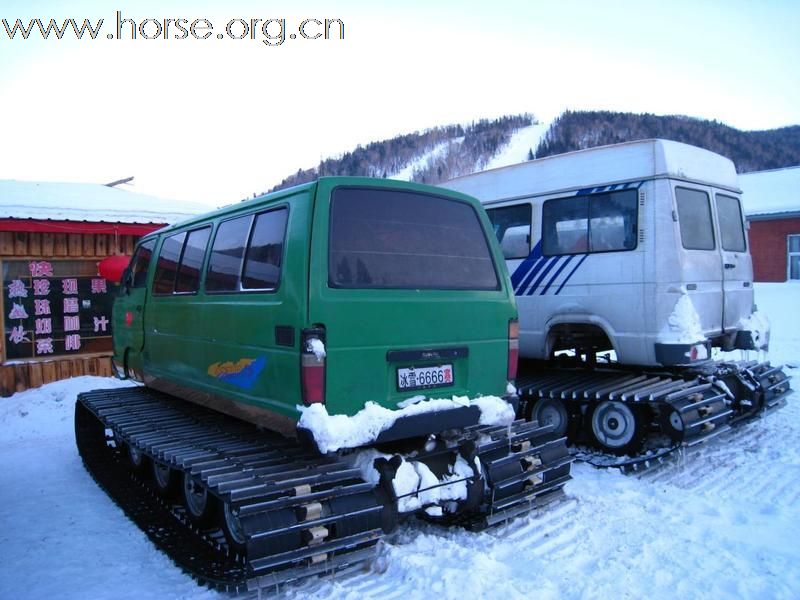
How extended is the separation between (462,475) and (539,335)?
345 centimetres

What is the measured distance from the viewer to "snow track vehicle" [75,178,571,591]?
152 inches

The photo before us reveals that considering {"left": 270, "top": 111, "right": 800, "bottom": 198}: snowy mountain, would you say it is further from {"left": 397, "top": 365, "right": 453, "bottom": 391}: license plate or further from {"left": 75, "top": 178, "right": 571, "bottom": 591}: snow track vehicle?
{"left": 397, "top": 365, "right": 453, "bottom": 391}: license plate

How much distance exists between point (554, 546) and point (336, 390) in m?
1.87

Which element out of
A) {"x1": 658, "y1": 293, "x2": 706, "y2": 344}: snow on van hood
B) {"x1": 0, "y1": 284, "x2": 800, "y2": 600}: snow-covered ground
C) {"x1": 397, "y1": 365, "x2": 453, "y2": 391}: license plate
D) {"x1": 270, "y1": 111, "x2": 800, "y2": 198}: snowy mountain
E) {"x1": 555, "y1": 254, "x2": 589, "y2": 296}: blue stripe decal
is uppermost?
{"x1": 270, "y1": 111, "x2": 800, "y2": 198}: snowy mountain

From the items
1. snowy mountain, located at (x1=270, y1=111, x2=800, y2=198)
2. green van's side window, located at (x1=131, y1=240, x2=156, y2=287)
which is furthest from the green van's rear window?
snowy mountain, located at (x1=270, y1=111, x2=800, y2=198)

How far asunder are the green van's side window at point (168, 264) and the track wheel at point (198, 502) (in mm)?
1904

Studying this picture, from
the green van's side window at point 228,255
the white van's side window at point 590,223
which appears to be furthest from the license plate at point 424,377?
the white van's side window at point 590,223

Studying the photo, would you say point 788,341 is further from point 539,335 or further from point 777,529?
point 777,529

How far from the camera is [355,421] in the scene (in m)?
3.94

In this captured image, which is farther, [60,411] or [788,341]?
[788,341]

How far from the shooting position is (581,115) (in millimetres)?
73375

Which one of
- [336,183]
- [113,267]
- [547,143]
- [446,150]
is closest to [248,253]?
[336,183]

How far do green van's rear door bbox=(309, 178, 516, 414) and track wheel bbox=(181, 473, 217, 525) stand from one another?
1.35m

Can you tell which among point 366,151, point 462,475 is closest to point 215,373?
point 462,475
